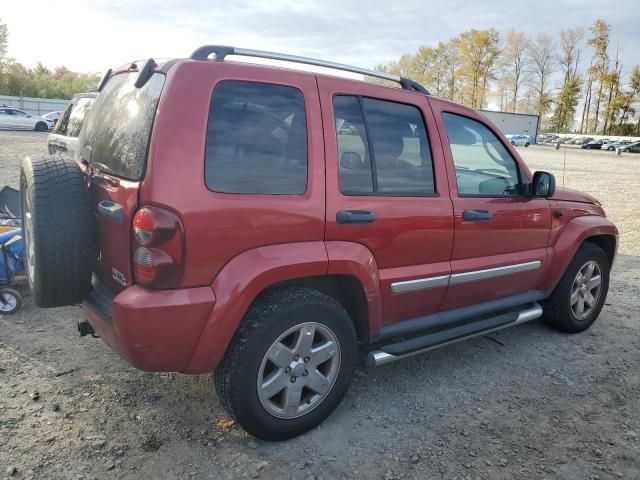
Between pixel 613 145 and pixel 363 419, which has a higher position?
pixel 613 145

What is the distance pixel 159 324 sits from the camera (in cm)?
234

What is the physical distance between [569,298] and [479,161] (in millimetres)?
1594

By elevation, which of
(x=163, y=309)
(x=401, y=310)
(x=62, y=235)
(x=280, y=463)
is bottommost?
(x=280, y=463)

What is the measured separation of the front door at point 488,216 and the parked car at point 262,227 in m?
0.02

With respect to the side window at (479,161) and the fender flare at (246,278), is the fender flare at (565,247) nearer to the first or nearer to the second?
the side window at (479,161)

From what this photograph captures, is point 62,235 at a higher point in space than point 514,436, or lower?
higher

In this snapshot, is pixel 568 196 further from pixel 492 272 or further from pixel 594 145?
pixel 594 145

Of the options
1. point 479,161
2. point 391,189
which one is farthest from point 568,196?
point 391,189

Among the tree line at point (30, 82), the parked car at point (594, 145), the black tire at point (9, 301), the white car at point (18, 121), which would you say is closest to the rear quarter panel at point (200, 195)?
the black tire at point (9, 301)

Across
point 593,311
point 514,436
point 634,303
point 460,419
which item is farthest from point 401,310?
point 634,303

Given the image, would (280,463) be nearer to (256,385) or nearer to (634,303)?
(256,385)

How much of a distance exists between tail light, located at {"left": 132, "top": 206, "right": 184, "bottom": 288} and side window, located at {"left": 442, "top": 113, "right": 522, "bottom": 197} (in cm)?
192

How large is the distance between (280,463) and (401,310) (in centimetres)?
115

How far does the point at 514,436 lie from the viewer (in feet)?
9.73
